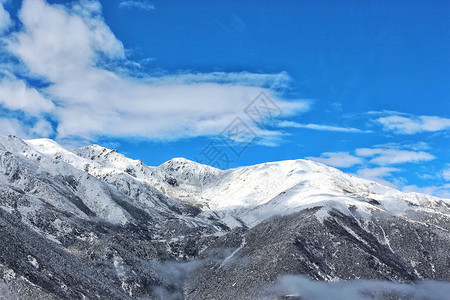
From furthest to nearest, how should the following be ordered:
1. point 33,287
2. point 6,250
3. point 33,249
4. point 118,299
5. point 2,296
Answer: point 118,299 < point 33,249 < point 6,250 < point 33,287 < point 2,296

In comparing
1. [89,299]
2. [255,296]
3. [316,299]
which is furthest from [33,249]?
[316,299]

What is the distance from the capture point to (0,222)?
7362 inches

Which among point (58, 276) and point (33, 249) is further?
point (33, 249)

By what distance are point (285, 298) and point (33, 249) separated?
4124 inches

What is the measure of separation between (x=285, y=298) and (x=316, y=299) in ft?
46.0

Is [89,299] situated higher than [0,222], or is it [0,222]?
[0,222]

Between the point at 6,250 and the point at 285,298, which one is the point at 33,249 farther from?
the point at 285,298

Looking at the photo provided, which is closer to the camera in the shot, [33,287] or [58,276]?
[33,287]

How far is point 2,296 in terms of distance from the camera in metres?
137

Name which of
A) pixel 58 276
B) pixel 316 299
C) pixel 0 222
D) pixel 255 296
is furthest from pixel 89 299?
pixel 316 299

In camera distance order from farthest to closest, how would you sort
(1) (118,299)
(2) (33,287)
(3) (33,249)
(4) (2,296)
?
(1) (118,299)
(3) (33,249)
(2) (33,287)
(4) (2,296)


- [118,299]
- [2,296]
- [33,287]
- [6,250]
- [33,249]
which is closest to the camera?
[2,296]

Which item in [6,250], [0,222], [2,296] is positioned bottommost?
[2,296]

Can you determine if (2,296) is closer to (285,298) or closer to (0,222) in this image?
(0,222)
